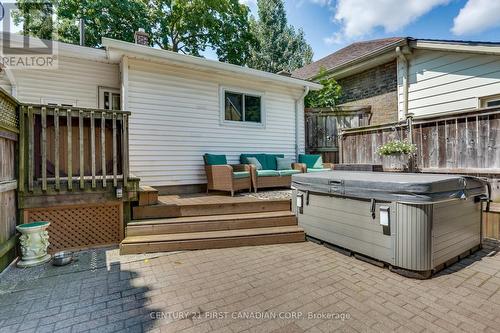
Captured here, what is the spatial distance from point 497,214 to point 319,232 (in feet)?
8.55

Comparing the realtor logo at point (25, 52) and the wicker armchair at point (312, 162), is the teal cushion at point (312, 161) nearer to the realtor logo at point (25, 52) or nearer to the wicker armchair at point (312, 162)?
the wicker armchair at point (312, 162)

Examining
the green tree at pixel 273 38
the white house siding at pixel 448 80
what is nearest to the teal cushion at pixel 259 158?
the white house siding at pixel 448 80

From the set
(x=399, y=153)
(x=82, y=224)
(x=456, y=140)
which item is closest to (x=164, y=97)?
(x=82, y=224)

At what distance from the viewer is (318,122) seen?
318 inches

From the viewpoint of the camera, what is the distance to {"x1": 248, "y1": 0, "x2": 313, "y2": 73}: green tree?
21031 millimetres

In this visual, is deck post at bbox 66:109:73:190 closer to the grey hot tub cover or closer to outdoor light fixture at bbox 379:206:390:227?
the grey hot tub cover

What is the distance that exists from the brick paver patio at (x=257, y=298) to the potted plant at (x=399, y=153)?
A: 92.9 inches

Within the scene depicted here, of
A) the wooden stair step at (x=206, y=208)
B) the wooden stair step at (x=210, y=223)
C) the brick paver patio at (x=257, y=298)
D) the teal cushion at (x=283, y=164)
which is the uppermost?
the teal cushion at (x=283, y=164)

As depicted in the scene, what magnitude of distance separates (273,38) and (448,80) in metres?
17.8

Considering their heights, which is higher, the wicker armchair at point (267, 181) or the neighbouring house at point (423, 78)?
the neighbouring house at point (423, 78)

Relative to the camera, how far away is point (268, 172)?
5.84 meters

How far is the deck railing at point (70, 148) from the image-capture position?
3439 mm

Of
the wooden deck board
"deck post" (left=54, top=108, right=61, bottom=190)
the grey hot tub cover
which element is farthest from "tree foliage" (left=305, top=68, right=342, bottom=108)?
"deck post" (left=54, top=108, right=61, bottom=190)

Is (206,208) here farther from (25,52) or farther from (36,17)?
(36,17)
